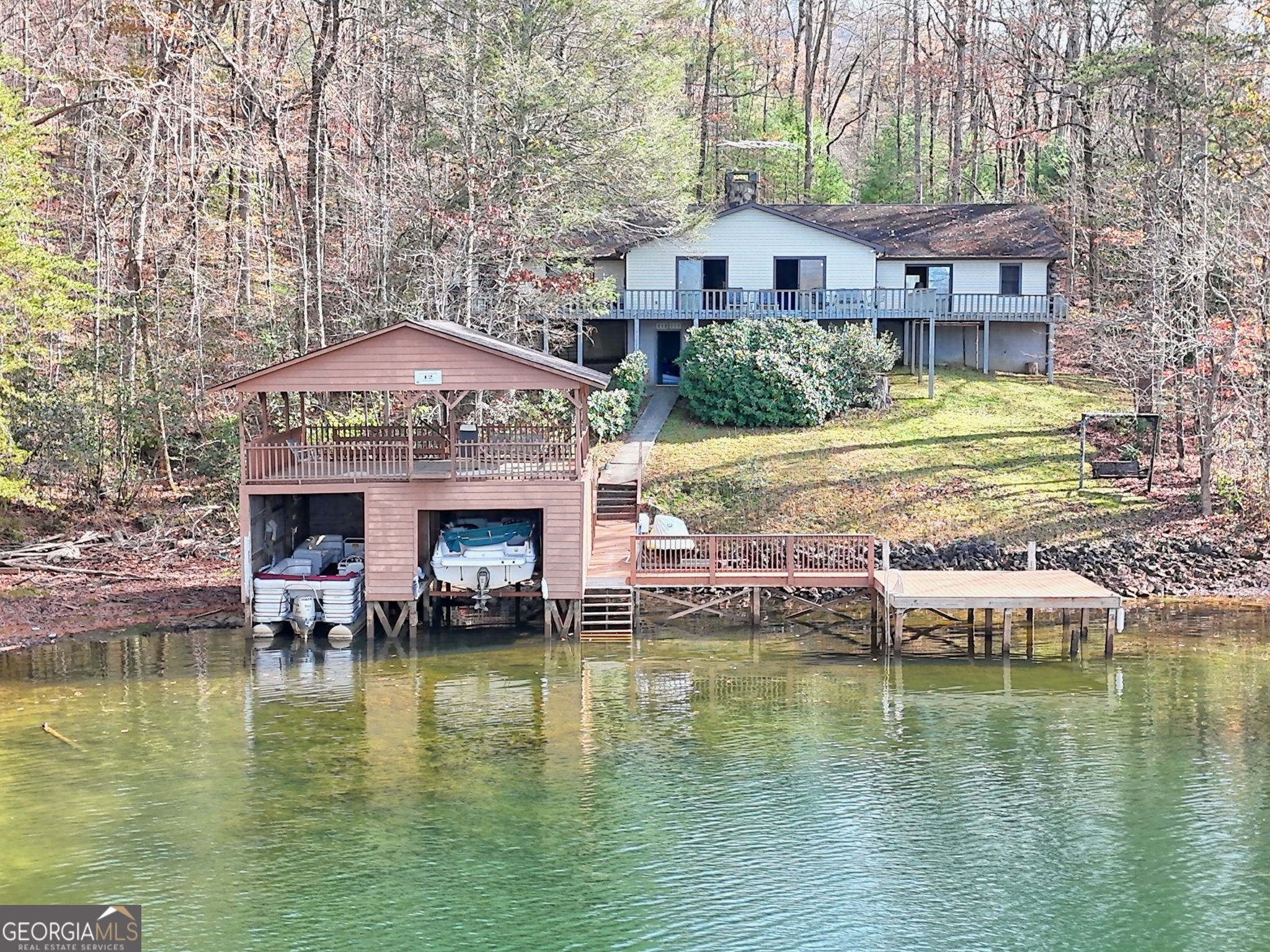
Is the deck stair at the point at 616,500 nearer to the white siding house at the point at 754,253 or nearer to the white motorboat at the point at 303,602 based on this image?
the white motorboat at the point at 303,602

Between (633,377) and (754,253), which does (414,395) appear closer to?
(633,377)

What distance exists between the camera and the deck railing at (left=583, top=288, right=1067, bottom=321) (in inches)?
1615

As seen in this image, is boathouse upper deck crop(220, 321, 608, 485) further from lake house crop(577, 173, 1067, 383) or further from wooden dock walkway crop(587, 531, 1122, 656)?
lake house crop(577, 173, 1067, 383)

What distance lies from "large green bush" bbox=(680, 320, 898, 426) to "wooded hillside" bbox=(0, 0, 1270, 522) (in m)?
4.37

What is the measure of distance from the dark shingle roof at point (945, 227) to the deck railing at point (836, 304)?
1.68 meters

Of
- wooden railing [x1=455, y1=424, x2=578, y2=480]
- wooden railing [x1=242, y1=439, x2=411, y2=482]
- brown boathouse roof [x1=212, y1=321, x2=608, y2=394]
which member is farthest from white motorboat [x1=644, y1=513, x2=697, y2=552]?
wooden railing [x1=242, y1=439, x2=411, y2=482]

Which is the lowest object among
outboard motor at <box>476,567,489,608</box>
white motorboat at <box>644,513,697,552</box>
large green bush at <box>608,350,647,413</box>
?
outboard motor at <box>476,567,489,608</box>

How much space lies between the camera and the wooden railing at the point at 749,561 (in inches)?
1029

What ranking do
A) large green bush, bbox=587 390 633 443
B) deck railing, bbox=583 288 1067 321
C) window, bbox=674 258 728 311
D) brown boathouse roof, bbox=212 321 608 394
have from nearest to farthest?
brown boathouse roof, bbox=212 321 608 394 < large green bush, bbox=587 390 633 443 < deck railing, bbox=583 288 1067 321 < window, bbox=674 258 728 311

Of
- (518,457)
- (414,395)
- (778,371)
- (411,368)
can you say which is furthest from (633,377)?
(411,368)

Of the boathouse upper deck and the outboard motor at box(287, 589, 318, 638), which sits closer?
the boathouse upper deck

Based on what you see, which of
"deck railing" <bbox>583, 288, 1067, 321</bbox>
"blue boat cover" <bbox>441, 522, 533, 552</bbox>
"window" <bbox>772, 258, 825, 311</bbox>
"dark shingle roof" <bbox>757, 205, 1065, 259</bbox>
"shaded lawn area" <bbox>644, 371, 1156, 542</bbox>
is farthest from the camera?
"dark shingle roof" <bbox>757, 205, 1065, 259</bbox>

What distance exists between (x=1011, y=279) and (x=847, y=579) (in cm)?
2036

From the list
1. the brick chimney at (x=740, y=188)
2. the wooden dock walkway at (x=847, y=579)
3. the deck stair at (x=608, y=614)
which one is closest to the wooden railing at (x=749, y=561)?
the wooden dock walkway at (x=847, y=579)
